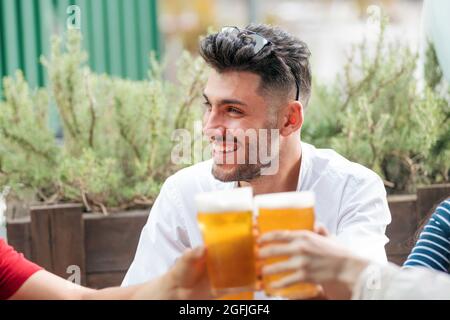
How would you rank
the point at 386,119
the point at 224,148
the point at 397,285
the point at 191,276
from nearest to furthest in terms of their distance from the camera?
the point at 397,285
the point at 191,276
the point at 224,148
the point at 386,119

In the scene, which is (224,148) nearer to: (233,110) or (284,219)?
(233,110)

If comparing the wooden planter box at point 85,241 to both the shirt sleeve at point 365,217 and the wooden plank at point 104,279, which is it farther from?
the shirt sleeve at point 365,217

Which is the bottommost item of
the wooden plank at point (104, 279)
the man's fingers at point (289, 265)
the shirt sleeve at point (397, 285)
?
the wooden plank at point (104, 279)

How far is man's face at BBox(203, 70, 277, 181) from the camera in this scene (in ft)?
6.22

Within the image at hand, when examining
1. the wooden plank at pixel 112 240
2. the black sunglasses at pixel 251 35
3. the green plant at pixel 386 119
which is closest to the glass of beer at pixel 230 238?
the black sunglasses at pixel 251 35

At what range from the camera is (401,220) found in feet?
9.70

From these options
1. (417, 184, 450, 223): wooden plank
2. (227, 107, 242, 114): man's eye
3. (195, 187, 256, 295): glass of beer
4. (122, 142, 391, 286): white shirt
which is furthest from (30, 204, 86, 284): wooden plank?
(195, 187, 256, 295): glass of beer

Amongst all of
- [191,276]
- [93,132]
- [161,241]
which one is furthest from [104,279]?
[191,276]

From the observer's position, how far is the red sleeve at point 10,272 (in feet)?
5.69

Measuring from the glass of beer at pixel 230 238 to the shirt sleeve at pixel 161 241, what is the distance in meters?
0.86

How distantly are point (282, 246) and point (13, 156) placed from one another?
2.11m

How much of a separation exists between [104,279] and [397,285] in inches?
72.2

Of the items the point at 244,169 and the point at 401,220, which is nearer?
the point at 244,169
